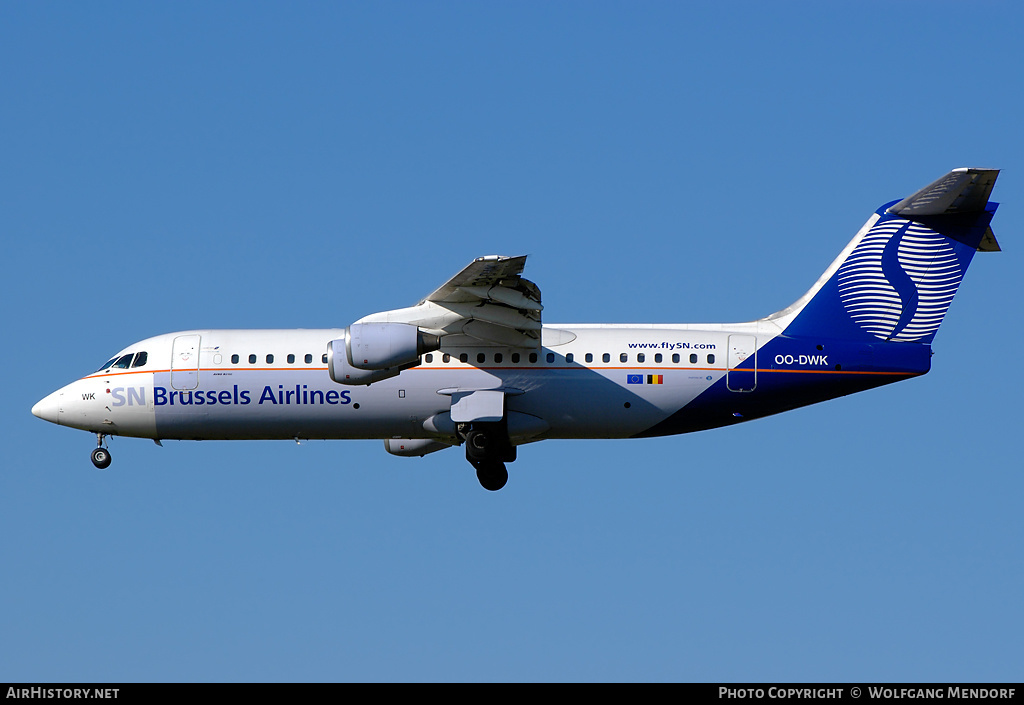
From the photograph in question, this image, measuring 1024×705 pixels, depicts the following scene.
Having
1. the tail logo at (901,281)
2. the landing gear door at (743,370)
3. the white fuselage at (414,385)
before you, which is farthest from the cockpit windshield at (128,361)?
the tail logo at (901,281)

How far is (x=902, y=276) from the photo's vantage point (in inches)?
1152

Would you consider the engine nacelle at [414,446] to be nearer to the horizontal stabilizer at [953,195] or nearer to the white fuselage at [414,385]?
the white fuselage at [414,385]

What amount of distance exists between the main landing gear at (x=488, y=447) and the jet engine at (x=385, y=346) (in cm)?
227

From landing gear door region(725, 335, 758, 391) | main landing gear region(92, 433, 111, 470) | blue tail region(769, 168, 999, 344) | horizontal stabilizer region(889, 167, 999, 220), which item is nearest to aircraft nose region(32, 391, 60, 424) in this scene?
main landing gear region(92, 433, 111, 470)

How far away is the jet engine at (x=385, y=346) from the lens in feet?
88.0

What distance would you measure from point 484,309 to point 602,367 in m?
2.79

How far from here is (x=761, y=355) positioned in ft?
94.4

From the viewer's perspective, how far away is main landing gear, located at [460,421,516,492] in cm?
2880

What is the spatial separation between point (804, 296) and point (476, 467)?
7.52 m

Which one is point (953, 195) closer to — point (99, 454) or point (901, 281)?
point (901, 281)

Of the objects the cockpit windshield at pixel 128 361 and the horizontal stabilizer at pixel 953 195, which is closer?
the horizontal stabilizer at pixel 953 195

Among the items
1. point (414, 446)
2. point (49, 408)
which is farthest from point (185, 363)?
point (414, 446)
